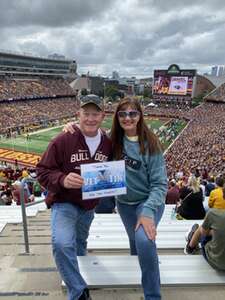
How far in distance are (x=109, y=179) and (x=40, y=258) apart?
48.5 inches

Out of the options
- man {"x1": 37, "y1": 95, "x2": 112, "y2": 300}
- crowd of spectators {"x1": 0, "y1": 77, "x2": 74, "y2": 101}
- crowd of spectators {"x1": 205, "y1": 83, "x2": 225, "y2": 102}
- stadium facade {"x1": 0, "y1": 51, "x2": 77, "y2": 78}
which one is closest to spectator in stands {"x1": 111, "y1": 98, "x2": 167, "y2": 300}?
man {"x1": 37, "y1": 95, "x2": 112, "y2": 300}

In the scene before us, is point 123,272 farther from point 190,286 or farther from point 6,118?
point 6,118

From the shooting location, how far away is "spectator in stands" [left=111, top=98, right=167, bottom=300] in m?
2.83

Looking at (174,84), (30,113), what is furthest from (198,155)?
(174,84)

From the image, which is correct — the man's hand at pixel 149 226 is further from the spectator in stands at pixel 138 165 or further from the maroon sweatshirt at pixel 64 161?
the maroon sweatshirt at pixel 64 161

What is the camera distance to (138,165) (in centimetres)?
290

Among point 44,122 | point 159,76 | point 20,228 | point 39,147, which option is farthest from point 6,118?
point 20,228

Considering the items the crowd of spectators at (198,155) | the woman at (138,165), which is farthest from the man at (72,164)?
the crowd of spectators at (198,155)

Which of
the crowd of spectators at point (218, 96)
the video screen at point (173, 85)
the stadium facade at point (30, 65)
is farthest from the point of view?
the video screen at point (173, 85)

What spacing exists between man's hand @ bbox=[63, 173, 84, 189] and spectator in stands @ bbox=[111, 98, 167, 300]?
42cm

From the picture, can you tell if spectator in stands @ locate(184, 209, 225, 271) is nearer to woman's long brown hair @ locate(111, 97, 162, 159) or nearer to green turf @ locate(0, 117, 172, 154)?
woman's long brown hair @ locate(111, 97, 162, 159)

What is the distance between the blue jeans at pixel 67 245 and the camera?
259 cm

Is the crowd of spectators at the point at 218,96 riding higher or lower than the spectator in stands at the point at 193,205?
lower

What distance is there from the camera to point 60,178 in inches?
108
